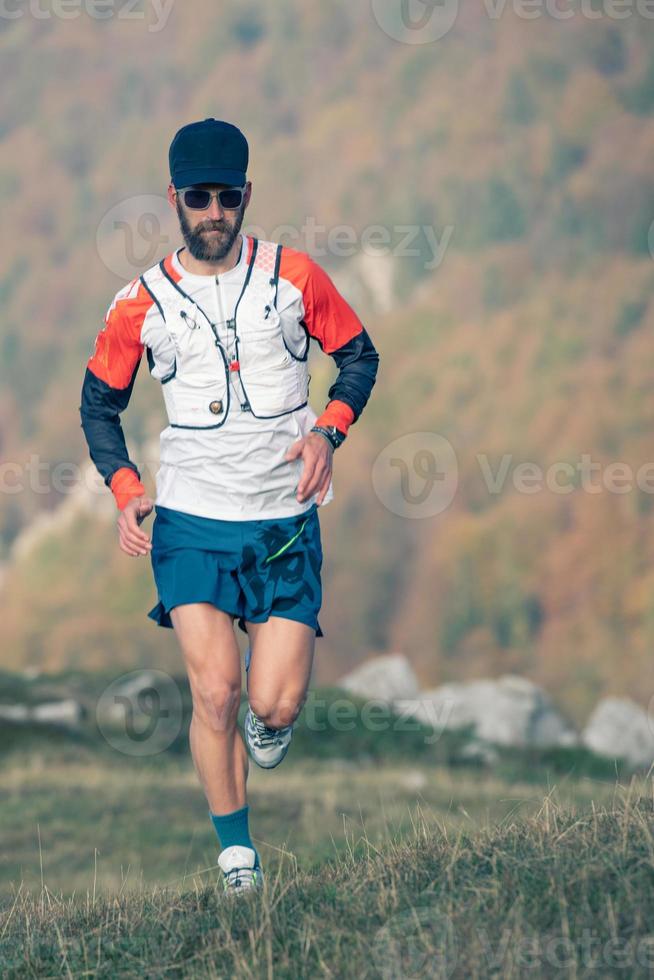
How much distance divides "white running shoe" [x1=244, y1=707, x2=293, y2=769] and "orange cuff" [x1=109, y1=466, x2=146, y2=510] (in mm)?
959

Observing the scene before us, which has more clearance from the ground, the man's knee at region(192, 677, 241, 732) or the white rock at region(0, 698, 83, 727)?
the man's knee at region(192, 677, 241, 732)

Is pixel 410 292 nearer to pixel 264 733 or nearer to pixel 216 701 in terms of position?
pixel 264 733

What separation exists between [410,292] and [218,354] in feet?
111

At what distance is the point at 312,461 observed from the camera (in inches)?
214

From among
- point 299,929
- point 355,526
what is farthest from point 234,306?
point 355,526

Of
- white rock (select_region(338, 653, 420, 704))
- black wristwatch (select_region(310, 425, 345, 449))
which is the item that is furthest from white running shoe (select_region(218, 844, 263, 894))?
white rock (select_region(338, 653, 420, 704))

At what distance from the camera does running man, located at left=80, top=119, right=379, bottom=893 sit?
5398 mm

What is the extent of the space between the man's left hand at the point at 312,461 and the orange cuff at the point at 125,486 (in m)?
0.57

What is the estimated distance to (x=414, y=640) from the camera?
33.2m

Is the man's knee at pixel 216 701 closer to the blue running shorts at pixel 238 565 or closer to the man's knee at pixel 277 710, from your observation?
the man's knee at pixel 277 710

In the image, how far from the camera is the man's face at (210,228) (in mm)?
5418

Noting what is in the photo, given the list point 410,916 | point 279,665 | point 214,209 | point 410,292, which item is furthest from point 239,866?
point 410,292

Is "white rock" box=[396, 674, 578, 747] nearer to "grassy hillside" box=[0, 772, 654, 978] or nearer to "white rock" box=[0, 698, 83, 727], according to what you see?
"white rock" box=[0, 698, 83, 727]

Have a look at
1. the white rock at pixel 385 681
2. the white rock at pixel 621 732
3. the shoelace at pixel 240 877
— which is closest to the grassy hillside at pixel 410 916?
the shoelace at pixel 240 877
